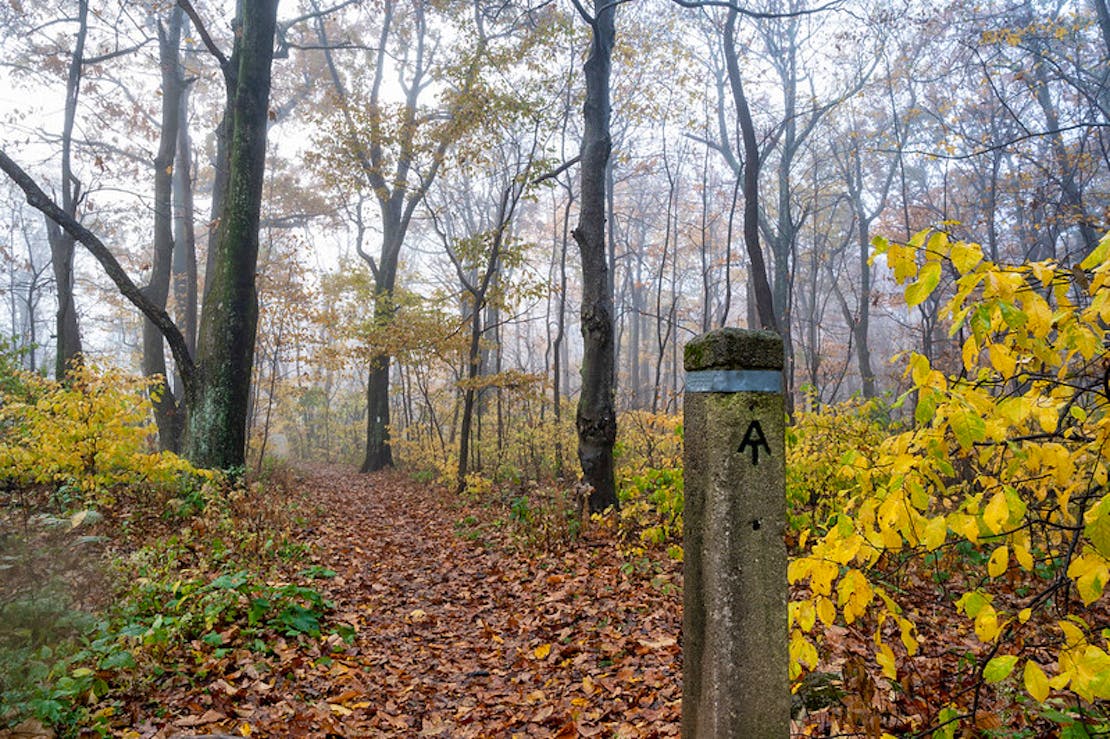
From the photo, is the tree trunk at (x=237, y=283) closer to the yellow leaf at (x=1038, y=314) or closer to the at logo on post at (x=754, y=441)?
the at logo on post at (x=754, y=441)

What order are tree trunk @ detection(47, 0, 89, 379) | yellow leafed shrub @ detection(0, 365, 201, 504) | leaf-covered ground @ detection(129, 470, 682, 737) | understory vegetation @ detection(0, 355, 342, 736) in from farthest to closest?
1. tree trunk @ detection(47, 0, 89, 379)
2. yellow leafed shrub @ detection(0, 365, 201, 504)
3. leaf-covered ground @ detection(129, 470, 682, 737)
4. understory vegetation @ detection(0, 355, 342, 736)

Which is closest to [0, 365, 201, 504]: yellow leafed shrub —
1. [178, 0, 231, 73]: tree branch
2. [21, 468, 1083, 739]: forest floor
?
[21, 468, 1083, 739]: forest floor

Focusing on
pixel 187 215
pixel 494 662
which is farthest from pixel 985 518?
pixel 187 215

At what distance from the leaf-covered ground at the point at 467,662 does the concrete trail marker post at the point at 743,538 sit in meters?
1.30

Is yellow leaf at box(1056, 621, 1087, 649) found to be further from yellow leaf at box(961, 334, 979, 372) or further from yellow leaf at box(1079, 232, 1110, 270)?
yellow leaf at box(1079, 232, 1110, 270)

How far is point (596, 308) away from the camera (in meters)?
7.19

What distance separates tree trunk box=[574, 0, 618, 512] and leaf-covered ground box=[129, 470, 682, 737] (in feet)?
3.09

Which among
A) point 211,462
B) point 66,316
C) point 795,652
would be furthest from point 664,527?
point 66,316

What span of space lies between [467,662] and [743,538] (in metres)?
3.15

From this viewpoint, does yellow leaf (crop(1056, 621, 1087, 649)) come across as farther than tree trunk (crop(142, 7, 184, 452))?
No

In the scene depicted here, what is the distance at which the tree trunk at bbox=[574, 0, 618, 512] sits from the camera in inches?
281

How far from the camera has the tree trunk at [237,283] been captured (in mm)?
8234

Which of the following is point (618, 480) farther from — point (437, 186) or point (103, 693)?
point (437, 186)

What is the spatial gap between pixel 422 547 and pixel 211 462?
3283 millimetres
